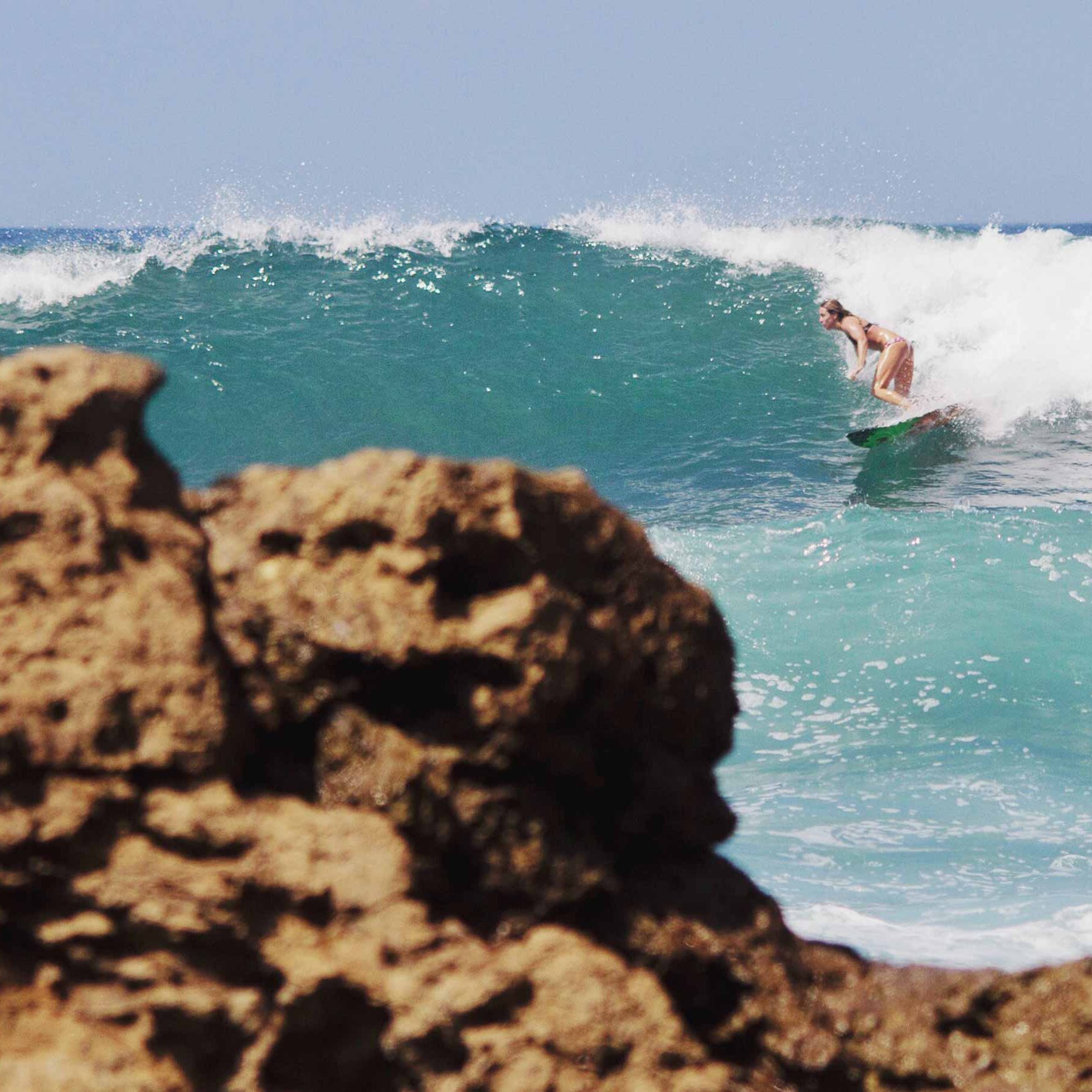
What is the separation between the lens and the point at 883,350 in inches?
526

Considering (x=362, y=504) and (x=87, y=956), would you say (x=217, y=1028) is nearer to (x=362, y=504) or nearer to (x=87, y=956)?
(x=87, y=956)

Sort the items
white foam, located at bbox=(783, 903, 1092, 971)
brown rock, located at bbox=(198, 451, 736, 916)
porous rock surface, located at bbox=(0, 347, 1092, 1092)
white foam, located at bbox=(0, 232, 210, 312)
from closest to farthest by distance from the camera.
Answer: porous rock surface, located at bbox=(0, 347, 1092, 1092) → brown rock, located at bbox=(198, 451, 736, 916) → white foam, located at bbox=(783, 903, 1092, 971) → white foam, located at bbox=(0, 232, 210, 312)

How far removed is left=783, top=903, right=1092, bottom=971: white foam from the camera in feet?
12.9

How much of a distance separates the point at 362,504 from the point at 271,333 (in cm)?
1533

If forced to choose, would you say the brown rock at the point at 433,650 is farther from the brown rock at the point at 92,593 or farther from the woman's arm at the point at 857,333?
the woman's arm at the point at 857,333

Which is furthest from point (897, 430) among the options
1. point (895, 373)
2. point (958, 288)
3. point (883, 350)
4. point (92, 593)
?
point (92, 593)

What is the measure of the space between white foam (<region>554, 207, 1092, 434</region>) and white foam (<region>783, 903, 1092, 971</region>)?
32.4 ft

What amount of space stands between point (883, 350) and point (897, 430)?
3.77 feet

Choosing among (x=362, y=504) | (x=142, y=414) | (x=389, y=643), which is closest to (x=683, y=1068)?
(x=389, y=643)

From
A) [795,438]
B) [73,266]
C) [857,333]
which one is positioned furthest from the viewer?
[73,266]

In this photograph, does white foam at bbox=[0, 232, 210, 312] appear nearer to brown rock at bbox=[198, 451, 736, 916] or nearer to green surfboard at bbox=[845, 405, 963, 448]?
green surfboard at bbox=[845, 405, 963, 448]

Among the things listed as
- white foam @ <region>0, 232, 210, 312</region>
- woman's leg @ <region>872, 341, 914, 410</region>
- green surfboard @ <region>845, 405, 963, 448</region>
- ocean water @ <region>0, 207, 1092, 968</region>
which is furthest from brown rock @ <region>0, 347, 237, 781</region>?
white foam @ <region>0, 232, 210, 312</region>

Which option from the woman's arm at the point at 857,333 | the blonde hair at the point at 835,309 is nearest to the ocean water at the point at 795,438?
the woman's arm at the point at 857,333

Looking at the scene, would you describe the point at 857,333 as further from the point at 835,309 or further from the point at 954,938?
the point at 954,938
